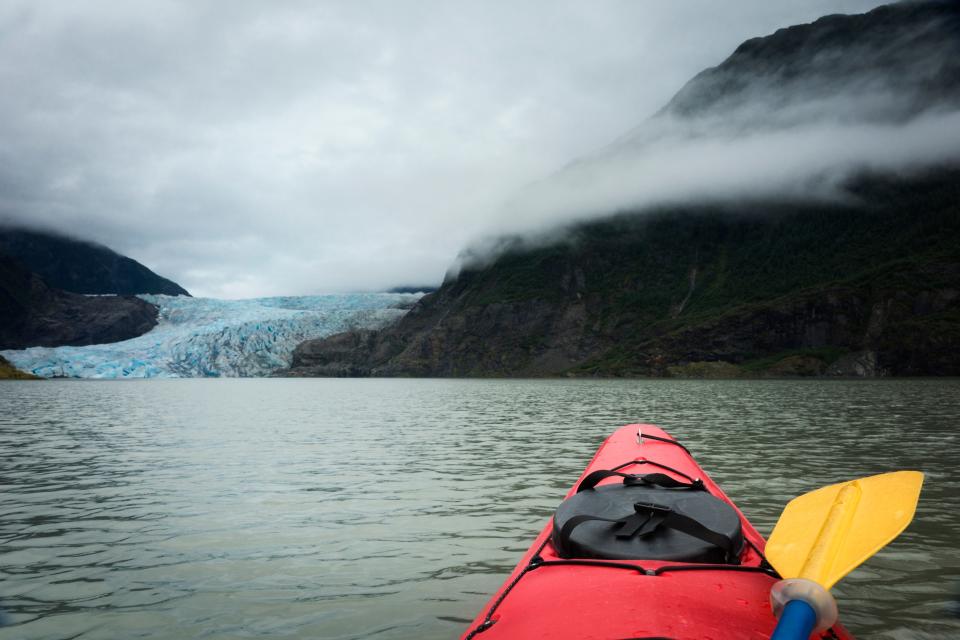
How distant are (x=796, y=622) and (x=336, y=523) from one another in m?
7.38

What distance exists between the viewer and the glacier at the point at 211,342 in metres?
122

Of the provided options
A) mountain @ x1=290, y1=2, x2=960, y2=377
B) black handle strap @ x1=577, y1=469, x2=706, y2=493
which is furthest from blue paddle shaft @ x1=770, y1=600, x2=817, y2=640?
mountain @ x1=290, y1=2, x2=960, y2=377

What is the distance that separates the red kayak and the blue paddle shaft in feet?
1.42

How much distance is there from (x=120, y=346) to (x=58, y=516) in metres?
138

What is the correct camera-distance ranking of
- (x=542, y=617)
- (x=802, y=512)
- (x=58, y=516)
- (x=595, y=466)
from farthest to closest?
(x=58, y=516), (x=595, y=466), (x=802, y=512), (x=542, y=617)

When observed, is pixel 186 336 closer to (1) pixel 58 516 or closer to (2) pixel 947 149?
(1) pixel 58 516

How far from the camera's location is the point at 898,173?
561ft

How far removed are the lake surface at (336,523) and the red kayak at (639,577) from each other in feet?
4.80

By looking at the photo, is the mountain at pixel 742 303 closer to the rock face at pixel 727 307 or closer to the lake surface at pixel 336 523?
the rock face at pixel 727 307

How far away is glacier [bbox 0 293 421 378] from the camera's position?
12150cm

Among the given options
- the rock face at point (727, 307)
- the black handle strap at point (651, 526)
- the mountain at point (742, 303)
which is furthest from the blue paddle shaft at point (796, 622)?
the rock face at point (727, 307)

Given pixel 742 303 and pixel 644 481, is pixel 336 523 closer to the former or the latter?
pixel 644 481

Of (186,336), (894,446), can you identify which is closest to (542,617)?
(894,446)

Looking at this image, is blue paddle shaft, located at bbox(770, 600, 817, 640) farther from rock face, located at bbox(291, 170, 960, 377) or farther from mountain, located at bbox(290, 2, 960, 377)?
rock face, located at bbox(291, 170, 960, 377)
